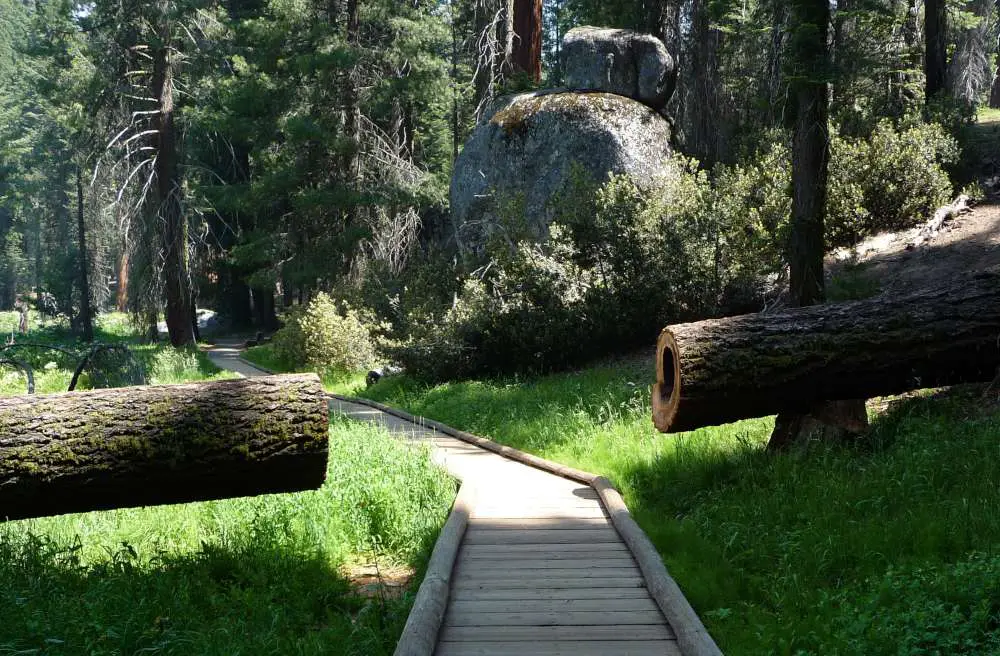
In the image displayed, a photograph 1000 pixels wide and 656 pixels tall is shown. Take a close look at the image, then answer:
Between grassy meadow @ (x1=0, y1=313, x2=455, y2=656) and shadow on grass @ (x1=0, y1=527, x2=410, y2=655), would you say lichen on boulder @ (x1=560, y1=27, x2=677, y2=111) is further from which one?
shadow on grass @ (x1=0, y1=527, x2=410, y2=655)

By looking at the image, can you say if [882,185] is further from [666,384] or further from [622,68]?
[666,384]

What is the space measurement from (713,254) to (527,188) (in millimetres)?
5570

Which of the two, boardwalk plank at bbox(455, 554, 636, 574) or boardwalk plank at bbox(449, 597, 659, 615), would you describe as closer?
boardwalk plank at bbox(449, 597, 659, 615)

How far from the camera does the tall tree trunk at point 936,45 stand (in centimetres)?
1784

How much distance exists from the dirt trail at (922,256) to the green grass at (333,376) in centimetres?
1004

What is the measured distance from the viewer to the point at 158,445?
17.9 feet

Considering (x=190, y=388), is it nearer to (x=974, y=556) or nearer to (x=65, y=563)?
(x=65, y=563)

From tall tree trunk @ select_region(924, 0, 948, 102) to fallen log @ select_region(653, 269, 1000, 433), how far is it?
40.7 feet

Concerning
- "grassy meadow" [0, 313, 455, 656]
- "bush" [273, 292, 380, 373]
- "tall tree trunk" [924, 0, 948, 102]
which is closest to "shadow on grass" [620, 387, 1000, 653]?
"grassy meadow" [0, 313, 455, 656]

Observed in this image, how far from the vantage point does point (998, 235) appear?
43.6 feet

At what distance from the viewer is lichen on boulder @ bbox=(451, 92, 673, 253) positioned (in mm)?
17516

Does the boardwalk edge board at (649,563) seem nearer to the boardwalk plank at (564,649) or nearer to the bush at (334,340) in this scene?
the boardwalk plank at (564,649)

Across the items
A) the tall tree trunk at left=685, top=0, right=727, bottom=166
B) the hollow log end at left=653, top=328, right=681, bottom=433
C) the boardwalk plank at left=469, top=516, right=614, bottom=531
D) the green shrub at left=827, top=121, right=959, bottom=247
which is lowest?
the boardwalk plank at left=469, top=516, right=614, bottom=531

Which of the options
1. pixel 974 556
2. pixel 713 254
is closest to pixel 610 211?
pixel 713 254
